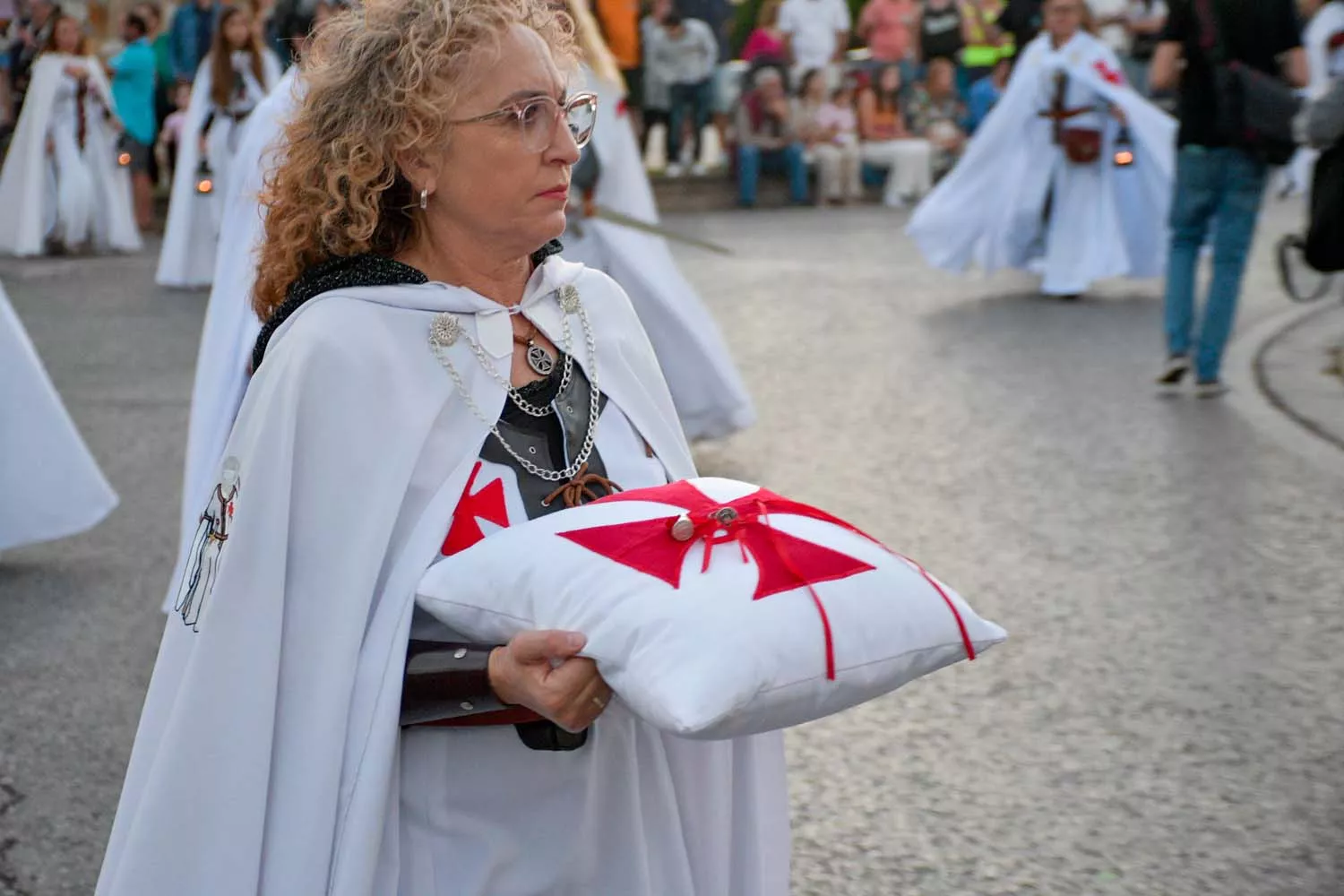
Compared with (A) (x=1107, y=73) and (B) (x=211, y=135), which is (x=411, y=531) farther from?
(B) (x=211, y=135)

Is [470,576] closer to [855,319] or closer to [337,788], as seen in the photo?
[337,788]

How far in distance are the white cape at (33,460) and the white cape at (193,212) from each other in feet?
24.4

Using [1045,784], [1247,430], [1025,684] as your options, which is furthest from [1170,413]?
[1045,784]

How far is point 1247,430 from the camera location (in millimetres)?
7578

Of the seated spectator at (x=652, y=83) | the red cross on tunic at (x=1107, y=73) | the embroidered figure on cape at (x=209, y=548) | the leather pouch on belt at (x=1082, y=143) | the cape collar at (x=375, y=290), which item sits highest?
the cape collar at (x=375, y=290)

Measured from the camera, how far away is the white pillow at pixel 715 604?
202cm

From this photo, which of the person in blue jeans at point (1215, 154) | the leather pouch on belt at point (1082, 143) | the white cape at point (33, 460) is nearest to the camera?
the white cape at point (33, 460)

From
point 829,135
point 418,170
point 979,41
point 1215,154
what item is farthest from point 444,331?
point 979,41

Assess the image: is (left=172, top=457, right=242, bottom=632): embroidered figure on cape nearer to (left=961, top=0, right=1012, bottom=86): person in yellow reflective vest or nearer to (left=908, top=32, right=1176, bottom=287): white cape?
(left=908, top=32, right=1176, bottom=287): white cape

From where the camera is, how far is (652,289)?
6844 millimetres

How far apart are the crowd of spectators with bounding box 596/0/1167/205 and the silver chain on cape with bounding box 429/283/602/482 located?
16.8m

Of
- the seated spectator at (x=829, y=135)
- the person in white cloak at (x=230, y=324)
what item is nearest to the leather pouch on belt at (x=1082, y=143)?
the person in white cloak at (x=230, y=324)

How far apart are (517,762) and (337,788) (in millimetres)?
231

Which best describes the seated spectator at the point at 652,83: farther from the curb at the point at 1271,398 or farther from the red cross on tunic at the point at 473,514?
the red cross on tunic at the point at 473,514
